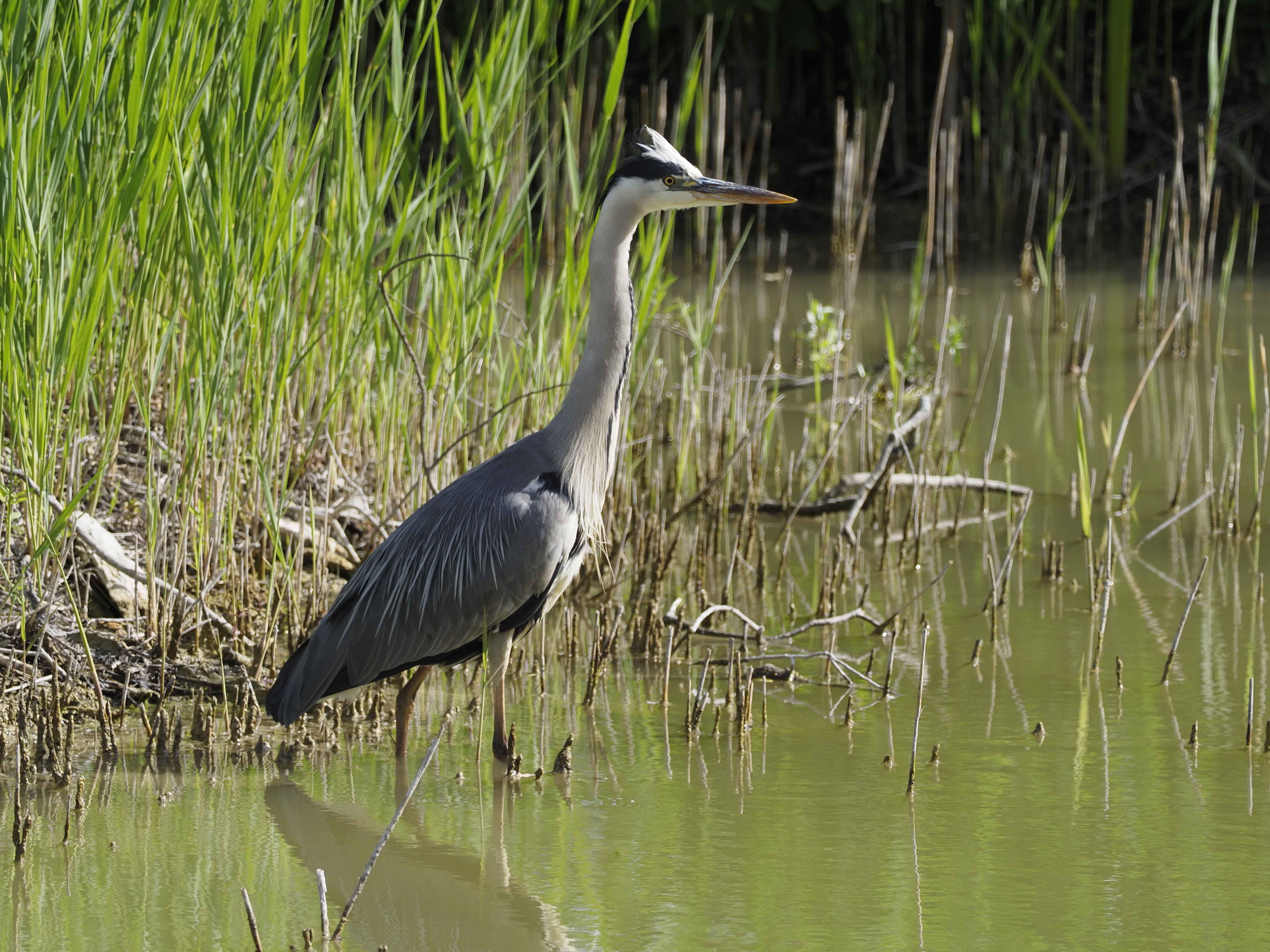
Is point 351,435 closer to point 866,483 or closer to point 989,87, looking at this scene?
point 866,483

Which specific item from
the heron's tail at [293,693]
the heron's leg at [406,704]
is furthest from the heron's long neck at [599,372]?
the heron's tail at [293,693]

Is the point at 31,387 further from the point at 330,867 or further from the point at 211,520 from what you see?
the point at 330,867

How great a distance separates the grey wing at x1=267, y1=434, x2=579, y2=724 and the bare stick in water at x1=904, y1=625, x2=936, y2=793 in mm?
893

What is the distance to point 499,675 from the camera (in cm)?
365

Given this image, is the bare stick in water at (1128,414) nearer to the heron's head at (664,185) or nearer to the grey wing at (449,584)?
the heron's head at (664,185)

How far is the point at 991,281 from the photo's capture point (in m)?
9.62

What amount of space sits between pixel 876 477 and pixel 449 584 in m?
2.01

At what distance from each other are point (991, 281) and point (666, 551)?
564cm

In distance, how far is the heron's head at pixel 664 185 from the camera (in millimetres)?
3738

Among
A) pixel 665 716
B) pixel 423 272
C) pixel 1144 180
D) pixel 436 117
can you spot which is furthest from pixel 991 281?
pixel 665 716

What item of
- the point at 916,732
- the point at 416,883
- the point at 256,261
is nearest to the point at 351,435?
the point at 256,261

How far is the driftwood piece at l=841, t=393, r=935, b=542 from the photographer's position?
16.2 ft

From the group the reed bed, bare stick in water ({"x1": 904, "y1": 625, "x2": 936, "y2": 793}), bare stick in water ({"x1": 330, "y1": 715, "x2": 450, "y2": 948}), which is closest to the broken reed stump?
the reed bed

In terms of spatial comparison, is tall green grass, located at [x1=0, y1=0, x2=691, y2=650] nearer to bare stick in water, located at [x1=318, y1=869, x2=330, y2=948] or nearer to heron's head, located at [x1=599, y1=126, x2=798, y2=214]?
heron's head, located at [x1=599, y1=126, x2=798, y2=214]
